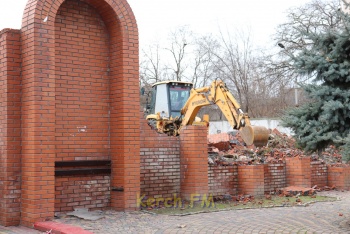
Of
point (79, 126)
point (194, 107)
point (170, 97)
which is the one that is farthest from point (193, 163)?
point (170, 97)

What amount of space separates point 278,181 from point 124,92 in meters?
5.53

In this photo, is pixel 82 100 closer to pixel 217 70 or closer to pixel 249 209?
pixel 249 209

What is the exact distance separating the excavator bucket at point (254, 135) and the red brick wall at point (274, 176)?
2.86 feet

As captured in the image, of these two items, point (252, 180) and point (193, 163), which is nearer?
point (193, 163)

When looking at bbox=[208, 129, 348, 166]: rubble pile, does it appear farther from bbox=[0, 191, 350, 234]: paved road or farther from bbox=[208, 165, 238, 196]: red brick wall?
bbox=[0, 191, 350, 234]: paved road

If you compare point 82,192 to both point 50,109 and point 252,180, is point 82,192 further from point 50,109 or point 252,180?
point 252,180

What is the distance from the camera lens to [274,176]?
11492 millimetres

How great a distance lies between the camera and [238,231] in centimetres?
668

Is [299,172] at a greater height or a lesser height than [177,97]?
lesser

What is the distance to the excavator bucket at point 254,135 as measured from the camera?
10523 mm

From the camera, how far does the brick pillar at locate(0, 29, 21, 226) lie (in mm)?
7555

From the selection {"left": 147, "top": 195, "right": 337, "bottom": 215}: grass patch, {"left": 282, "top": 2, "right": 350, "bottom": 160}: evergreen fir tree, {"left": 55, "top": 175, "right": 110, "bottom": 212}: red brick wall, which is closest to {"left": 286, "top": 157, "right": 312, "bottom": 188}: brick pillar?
{"left": 147, "top": 195, "right": 337, "bottom": 215}: grass patch

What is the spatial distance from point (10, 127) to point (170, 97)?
990cm

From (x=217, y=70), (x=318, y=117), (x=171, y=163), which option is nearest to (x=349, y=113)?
(x=318, y=117)
